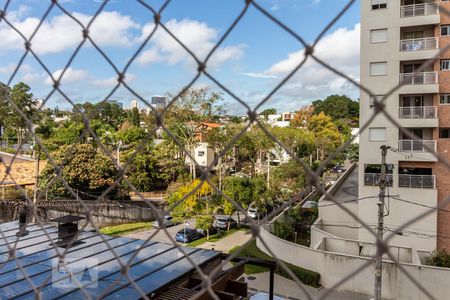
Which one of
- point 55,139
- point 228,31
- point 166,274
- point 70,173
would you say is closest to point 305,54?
point 228,31

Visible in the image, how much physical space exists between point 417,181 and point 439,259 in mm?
1170

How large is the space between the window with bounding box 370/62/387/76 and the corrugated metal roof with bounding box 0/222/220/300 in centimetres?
478

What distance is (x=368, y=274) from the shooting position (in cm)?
521

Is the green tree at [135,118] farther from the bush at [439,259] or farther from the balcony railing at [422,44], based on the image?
the bush at [439,259]

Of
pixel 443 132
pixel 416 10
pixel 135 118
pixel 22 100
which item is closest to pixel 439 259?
pixel 443 132

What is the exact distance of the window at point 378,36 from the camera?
596cm

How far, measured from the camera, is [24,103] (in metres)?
4.36

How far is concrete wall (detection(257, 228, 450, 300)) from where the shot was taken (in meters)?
4.75

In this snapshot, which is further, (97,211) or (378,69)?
(97,211)

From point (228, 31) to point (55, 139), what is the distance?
1235 cm

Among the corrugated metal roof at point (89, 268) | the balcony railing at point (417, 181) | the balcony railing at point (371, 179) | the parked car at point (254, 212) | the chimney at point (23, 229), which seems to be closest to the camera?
the chimney at point (23, 229)

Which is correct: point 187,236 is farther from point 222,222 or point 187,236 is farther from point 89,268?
point 89,268

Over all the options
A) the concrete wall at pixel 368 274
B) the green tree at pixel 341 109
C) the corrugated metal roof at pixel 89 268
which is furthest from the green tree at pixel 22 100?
the green tree at pixel 341 109

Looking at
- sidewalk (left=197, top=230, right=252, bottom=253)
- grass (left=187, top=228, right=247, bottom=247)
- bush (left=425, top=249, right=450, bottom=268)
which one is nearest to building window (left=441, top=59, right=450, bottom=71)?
bush (left=425, top=249, right=450, bottom=268)
